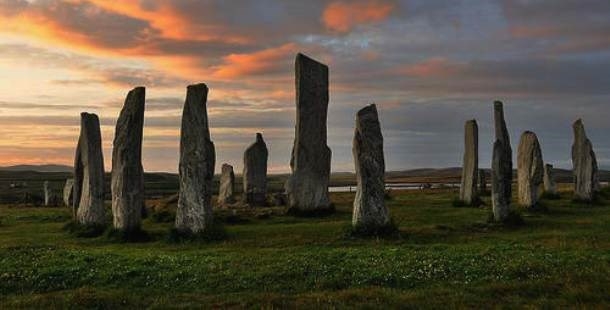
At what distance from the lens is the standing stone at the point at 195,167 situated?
24656 mm

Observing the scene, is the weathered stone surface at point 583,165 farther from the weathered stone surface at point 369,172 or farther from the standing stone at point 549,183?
the weathered stone surface at point 369,172

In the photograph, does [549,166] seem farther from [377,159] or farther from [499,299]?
[499,299]

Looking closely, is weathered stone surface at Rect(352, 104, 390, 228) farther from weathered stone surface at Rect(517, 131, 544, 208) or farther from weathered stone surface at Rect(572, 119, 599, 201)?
weathered stone surface at Rect(572, 119, 599, 201)

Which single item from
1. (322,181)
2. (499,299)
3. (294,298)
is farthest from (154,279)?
(322,181)

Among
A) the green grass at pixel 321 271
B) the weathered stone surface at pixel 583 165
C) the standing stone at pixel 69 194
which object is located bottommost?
the green grass at pixel 321 271

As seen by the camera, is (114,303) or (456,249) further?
(456,249)

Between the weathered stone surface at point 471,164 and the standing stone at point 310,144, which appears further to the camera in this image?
the weathered stone surface at point 471,164

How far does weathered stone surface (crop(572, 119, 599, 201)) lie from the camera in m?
38.7

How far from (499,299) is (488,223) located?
13.6 metres

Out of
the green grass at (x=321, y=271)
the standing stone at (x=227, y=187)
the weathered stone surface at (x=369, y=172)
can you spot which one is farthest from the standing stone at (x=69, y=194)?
the weathered stone surface at (x=369, y=172)

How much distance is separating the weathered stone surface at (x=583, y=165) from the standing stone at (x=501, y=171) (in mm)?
11811

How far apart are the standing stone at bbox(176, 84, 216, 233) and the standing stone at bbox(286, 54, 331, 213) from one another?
896 centimetres

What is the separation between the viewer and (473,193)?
3703 centimetres

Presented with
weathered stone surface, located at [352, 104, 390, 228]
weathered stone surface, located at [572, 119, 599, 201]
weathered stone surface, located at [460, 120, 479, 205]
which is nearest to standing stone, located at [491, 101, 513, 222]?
weathered stone surface, located at [352, 104, 390, 228]
